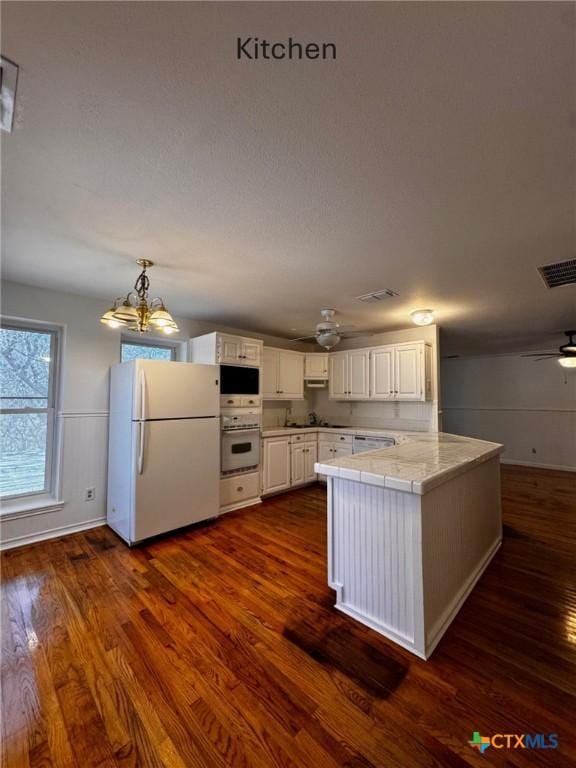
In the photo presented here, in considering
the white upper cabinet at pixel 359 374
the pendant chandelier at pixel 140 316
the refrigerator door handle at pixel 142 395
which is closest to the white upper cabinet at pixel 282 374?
the white upper cabinet at pixel 359 374

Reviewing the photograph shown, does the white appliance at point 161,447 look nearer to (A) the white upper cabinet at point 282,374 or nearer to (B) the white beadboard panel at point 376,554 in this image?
(A) the white upper cabinet at point 282,374

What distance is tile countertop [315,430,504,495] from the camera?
1668 mm

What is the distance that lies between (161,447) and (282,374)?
239cm

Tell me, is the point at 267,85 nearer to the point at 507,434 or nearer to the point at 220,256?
the point at 220,256

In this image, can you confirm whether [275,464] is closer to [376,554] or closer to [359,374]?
[359,374]

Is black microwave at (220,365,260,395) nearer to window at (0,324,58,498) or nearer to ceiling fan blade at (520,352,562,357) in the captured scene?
window at (0,324,58,498)

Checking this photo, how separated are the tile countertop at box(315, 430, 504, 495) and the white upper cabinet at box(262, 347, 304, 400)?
2531 millimetres

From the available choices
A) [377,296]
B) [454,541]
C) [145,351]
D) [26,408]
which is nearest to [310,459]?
[377,296]

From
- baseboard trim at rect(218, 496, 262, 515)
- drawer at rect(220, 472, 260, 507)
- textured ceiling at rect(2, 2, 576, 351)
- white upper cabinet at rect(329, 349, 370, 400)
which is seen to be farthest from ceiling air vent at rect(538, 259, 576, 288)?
baseboard trim at rect(218, 496, 262, 515)

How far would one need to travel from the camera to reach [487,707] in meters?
1.38

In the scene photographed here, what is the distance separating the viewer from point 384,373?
15.4 ft

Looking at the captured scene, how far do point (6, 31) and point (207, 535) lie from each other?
3.47 meters

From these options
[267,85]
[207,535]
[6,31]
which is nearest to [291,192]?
[267,85]

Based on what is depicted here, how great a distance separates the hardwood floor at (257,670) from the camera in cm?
122
